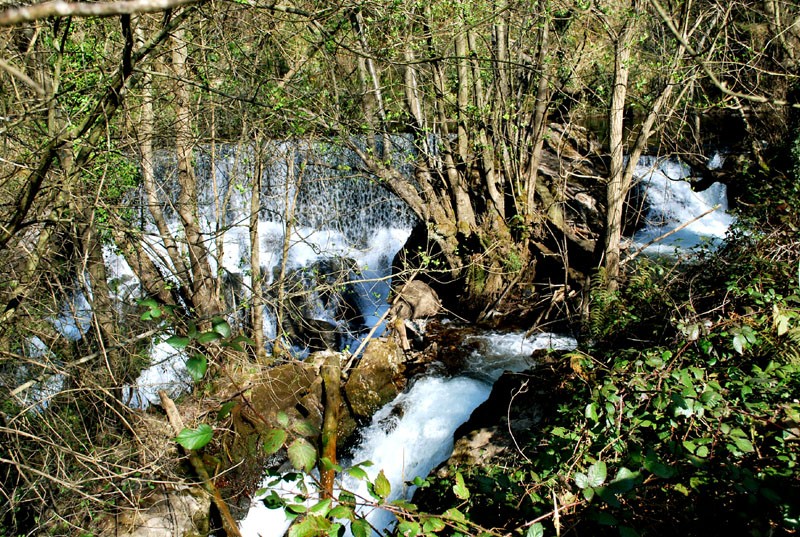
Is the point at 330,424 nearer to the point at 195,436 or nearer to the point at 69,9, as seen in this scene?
the point at 195,436

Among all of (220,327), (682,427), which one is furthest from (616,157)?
(220,327)

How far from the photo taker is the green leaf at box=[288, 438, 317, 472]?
1.60 meters

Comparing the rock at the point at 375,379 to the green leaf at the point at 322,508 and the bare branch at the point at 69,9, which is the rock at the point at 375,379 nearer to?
the green leaf at the point at 322,508

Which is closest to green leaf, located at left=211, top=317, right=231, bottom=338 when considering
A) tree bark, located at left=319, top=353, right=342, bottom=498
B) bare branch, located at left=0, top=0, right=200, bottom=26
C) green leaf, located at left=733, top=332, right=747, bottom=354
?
tree bark, located at left=319, top=353, right=342, bottom=498

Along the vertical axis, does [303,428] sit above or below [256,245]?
above

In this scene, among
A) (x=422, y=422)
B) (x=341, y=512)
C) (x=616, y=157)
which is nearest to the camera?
(x=341, y=512)

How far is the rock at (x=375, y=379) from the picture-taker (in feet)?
21.4

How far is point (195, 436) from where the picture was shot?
1561mm

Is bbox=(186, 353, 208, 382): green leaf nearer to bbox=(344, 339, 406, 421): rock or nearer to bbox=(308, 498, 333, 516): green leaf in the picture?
bbox=(308, 498, 333, 516): green leaf

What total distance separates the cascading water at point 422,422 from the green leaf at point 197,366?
3.81 m

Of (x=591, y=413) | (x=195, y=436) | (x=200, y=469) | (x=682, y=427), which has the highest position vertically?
(x=195, y=436)

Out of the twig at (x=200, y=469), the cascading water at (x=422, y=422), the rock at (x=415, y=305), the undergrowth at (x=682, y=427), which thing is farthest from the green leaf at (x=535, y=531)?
the rock at (x=415, y=305)

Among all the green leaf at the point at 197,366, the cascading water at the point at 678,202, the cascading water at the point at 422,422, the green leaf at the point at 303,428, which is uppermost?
the green leaf at the point at 197,366

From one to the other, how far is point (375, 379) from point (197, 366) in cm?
528
